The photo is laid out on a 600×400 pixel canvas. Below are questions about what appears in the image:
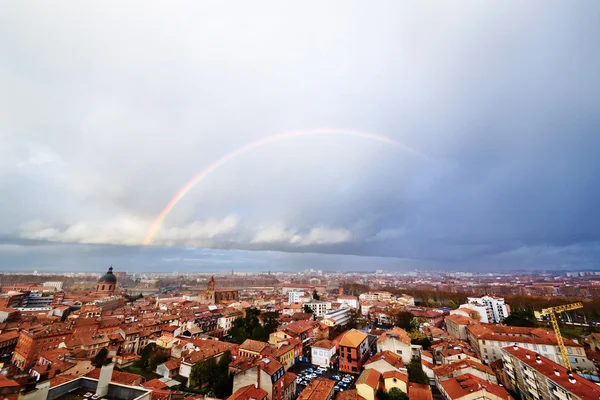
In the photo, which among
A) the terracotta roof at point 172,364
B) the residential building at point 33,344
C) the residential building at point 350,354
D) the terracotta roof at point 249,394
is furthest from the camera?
the residential building at point 33,344

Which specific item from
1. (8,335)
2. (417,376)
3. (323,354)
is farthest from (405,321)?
(8,335)

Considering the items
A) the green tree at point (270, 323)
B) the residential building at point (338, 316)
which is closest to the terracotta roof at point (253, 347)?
the green tree at point (270, 323)

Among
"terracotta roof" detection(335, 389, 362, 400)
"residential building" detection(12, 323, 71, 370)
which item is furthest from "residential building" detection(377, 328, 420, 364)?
"residential building" detection(12, 323, 71, 370)

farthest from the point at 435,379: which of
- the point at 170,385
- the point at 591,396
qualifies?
the point at 170,385

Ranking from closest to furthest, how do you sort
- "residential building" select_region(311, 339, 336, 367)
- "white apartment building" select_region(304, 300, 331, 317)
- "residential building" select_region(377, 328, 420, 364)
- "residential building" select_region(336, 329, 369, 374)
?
"residential building" select_region(336, 329, 369, 374) → "residential building" select_region(377, 328, 420, 364) → "residential building" select_region(311, 339, 336, 367) → "white apartment building" select_region(304, 300, 331, 317)

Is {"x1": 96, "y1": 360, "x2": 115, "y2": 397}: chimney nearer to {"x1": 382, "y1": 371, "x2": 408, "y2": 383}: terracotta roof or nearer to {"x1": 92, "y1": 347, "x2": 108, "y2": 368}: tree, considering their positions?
{"x1": 382, "y1": 371, "x2": 408, "y2": 383}: terracotta roof

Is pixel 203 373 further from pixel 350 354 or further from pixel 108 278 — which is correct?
pixel 108 278

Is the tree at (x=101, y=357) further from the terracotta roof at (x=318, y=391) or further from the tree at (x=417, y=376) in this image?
the tree at (x=417, y=376)

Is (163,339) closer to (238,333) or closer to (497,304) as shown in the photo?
(238,333)
